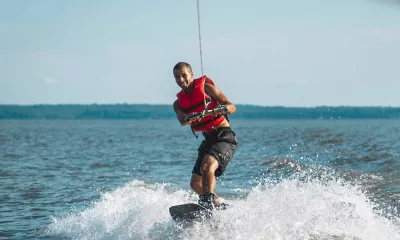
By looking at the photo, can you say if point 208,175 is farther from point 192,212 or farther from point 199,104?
point 199,104

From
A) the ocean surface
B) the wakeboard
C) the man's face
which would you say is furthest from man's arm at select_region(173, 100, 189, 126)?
the ocean surface

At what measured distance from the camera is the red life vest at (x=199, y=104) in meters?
7.74

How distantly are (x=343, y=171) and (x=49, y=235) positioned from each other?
10.0 metres

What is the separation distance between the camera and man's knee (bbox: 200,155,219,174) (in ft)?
25.6

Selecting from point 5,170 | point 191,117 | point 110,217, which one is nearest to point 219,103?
point 191,117

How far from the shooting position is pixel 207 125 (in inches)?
318

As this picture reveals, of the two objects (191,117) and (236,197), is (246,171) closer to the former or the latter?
(236,197)

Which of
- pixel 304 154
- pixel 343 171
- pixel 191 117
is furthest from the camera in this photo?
pixel 304 154

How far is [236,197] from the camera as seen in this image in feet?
41.0

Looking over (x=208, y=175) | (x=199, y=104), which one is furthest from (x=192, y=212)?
(x=199, y=104)

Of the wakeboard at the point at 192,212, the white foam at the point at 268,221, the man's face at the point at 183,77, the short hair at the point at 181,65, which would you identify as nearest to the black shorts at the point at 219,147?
the wakeboard at the point at 192,212

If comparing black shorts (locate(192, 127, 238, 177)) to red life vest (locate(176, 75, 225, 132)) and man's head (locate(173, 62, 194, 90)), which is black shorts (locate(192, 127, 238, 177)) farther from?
man's head (locate(173, 62, 194, 90))

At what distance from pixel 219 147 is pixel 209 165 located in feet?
1.11

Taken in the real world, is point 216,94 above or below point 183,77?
below
